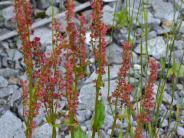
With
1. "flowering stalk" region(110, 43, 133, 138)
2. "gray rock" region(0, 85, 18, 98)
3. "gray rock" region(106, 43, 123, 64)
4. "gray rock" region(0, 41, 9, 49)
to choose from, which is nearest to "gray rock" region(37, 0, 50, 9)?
"gray rock" region(0, 41, 9, 49)

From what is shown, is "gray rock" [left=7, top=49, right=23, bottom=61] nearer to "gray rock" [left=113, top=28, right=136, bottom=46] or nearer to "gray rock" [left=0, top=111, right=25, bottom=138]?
"gray rock" [left=0, top=111, right=25, bottom=138]

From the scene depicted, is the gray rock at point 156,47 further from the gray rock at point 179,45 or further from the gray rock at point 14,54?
the gray rock at point 14,54

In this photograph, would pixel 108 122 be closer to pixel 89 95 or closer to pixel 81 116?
pixel 81 116

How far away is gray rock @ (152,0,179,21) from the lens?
4.13 meters

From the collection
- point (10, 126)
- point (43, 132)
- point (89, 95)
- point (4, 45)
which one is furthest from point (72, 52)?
point (4, 45)

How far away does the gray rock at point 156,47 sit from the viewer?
3658mm

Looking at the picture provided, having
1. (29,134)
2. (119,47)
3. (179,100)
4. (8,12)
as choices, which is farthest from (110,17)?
(29,134)

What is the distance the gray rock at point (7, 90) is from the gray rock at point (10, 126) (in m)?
0.20

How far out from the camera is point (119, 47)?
3.72 meters

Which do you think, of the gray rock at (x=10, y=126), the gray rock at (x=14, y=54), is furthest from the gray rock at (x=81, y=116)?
Answer: the gray rock at (x=14, y=54)

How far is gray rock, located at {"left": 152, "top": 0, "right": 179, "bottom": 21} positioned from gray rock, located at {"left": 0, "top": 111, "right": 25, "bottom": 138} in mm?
1634

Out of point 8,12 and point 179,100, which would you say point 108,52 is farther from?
point 8,12

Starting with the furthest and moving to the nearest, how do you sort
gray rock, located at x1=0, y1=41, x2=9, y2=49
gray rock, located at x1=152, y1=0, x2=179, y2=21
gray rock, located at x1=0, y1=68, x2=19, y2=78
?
gray rock, located at x1=152, y1=0, x2=179, y2=21, gray rock, located at x1=0, y1=41, x2=9, y2=49, gray rock, located at x1=0, y1=68, x2=19, y2=78

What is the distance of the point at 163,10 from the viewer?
4219 millimetres
